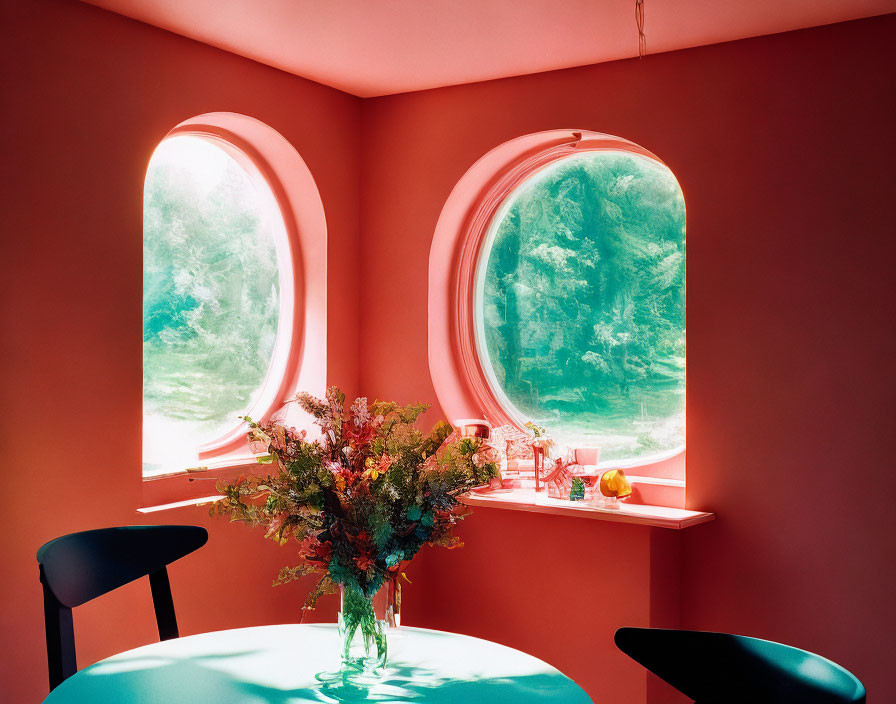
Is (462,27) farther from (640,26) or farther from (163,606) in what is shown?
(163,606)

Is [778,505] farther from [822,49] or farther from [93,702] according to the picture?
[93,702]

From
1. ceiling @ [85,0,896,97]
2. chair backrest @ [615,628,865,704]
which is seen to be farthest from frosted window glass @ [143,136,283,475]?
chair backrest @ [615,628,865,704]

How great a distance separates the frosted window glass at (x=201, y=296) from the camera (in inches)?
130

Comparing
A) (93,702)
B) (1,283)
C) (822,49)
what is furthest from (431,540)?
(822,49)

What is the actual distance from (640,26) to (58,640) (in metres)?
2.53

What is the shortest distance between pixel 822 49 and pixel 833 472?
1448 mm

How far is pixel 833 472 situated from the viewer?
289 cm

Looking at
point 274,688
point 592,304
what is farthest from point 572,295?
point 274,688

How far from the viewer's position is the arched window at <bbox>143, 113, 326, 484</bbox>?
332cm

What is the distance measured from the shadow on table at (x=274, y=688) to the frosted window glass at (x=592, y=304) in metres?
1.92

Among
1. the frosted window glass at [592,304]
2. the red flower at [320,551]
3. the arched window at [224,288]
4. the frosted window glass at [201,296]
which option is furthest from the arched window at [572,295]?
the red flower at [320,551]

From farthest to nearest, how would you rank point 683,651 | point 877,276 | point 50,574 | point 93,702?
1. point 877,276
2. point 50,574
3. point 683,651
4. point 93,702

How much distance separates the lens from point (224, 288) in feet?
11.8

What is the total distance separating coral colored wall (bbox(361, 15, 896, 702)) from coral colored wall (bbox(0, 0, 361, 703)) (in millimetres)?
1284
